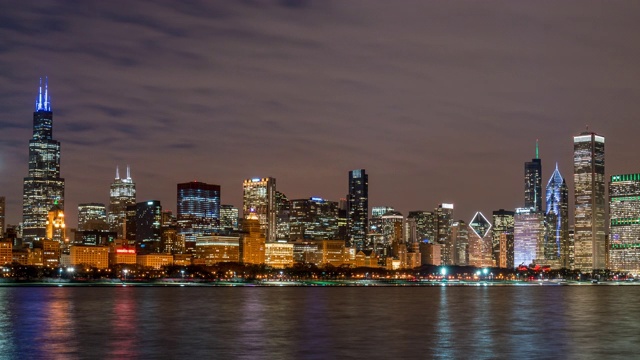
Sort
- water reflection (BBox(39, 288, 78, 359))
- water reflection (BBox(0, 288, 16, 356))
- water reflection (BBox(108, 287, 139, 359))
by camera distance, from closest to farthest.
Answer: water reflection (BBox(108, 287, 139, 359))
water reflection (BBox(0, 288, 16, 356))
water reflection (BBox(39, 288, 78, 359))

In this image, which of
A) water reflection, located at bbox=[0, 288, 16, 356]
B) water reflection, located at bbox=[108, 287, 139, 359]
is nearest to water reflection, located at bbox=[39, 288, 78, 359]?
water reflection, located at bbox=[0, 288, 16, 356]

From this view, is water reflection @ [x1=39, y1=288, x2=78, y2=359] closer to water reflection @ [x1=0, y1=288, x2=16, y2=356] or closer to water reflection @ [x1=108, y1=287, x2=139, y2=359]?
water reflection @ [x1=0, y1=288, x2=16, y2=356]

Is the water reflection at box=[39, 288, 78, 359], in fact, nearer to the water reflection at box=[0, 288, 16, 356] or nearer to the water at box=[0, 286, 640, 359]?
the water at box=[0, 286, 640, 359]

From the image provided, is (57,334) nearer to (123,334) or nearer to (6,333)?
(6,333)

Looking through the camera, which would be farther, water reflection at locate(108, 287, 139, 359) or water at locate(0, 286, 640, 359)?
water at locate(0, 286, 640, 359)

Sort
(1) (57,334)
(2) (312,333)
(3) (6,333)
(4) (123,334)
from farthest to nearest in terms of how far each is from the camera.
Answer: (2) (312,333) → (4) (123,334) → (3) (6,333) → (1) (57,334)

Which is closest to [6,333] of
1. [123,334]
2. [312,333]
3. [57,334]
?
[57,334]

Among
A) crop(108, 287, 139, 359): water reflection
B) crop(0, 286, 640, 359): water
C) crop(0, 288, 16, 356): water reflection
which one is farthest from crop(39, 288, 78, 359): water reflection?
crop(108, 287, 139, 359): water reflection

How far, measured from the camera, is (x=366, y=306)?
382 ft

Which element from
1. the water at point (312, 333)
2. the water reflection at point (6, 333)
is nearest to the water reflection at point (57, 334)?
the water at point (312, 333)

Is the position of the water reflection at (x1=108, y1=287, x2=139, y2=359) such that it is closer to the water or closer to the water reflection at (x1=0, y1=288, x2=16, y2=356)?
the water

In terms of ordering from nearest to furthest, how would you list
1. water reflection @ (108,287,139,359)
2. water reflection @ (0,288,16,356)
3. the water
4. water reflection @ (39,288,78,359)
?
water reflection @ (108,287,139,359) → water reflection @ (0,288,16,356) → water reflection @ (39,288,78,359) → the water

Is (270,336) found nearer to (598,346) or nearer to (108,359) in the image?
(108,359)

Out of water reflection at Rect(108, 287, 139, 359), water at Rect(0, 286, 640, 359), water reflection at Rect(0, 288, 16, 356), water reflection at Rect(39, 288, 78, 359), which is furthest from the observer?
water at Rect(0, 286, 640, 359)
